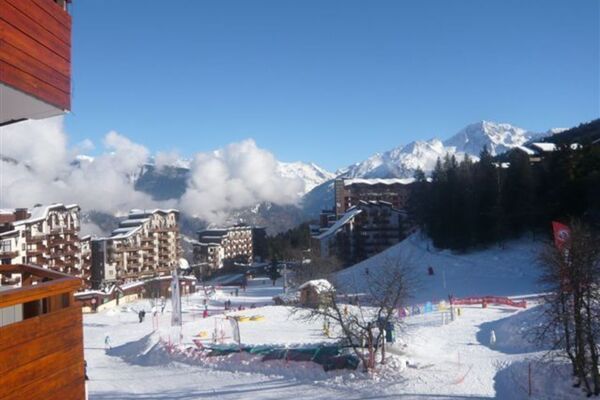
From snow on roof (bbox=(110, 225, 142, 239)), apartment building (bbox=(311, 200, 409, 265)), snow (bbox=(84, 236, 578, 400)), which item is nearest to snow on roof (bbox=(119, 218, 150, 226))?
snow on roof (bbox=(110, 225, 142, 239))

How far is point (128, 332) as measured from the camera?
36250mm

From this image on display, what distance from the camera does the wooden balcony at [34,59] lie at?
12.0 feet

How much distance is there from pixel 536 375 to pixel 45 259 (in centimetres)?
5343

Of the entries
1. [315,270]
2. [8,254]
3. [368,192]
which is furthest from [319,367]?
[368,192]

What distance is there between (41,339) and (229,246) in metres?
119

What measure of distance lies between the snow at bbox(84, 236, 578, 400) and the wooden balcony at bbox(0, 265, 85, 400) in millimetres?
15498

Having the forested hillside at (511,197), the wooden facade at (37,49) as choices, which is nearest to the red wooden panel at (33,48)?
the wooden facade at (37,49)

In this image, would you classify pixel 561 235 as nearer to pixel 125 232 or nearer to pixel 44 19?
pixel 44 19

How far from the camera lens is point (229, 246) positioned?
121438mm

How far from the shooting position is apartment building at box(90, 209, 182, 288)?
7738 cm

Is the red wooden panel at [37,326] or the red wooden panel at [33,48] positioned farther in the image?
the red wooden panel at [33,48]

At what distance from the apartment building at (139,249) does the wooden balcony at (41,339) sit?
70933 millimetres

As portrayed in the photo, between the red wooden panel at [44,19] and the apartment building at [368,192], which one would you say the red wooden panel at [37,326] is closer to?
the red wooden panel at [44,19]

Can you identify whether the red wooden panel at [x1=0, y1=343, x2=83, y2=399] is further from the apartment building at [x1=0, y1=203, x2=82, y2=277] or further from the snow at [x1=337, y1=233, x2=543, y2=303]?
the apartment building at [x1=0, y1=203, x2=82, y2=277]
